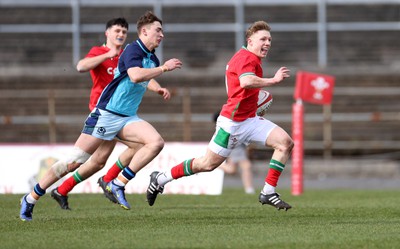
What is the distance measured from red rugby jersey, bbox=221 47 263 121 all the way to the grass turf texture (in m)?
1.14

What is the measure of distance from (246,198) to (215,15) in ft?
49.2

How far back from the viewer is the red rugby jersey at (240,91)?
35.7ft

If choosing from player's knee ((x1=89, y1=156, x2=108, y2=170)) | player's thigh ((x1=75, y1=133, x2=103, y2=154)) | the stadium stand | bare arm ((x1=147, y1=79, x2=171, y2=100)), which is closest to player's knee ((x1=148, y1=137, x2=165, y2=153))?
bare arm ((x1=147, y1=79, x2=171, y2=100))

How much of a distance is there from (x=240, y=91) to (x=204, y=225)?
Answer: 1566 mm

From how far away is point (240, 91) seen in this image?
11.0 meters

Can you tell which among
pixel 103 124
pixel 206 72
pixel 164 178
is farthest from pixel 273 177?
pixel 206 72

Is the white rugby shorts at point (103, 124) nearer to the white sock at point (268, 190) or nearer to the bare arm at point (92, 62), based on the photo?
the bare arm at point (92, 62)

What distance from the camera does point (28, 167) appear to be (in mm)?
18203

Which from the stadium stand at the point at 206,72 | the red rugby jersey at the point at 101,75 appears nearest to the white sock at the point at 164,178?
the red rugby jersey at the point at 101,75

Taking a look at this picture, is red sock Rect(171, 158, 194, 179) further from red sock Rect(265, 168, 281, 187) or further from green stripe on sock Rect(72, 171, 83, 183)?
green stripe on sock Rect(72, 171, 83, 183)

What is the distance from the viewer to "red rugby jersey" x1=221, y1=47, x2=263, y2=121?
35.7 ft

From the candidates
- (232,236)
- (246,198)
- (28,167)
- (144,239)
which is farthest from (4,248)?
(28,167)

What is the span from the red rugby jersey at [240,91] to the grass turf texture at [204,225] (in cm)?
114

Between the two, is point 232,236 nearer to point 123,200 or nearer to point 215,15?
point 123,200
